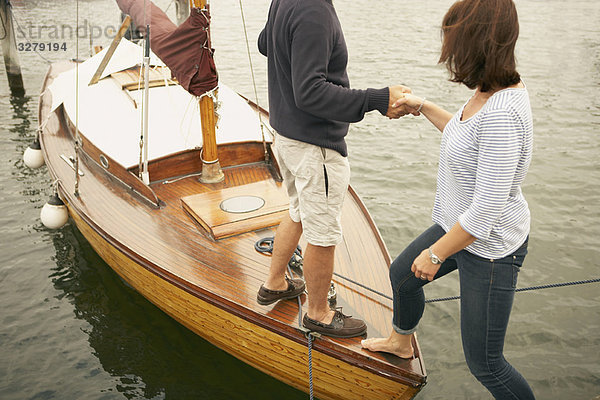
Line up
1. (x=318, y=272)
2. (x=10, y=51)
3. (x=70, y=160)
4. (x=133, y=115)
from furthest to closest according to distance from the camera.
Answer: (x=10, y=51), (x=133, y=115), (x=70, y=160), (x=318, y=272)

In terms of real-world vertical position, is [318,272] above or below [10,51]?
above

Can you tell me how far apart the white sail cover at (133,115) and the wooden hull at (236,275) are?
21cm

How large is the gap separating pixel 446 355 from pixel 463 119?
2755 millimetres

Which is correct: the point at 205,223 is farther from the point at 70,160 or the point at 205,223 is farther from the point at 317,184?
the point at 70,160

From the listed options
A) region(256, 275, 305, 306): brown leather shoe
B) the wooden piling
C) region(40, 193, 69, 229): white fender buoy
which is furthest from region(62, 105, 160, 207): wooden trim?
the wooden piling

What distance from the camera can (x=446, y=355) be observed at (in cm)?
405

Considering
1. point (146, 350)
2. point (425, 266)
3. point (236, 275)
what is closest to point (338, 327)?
point (236, 275)

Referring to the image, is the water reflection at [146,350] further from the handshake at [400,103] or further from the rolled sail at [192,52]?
the handshake at [400,103]

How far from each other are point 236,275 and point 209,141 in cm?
139

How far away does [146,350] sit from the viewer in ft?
13.1

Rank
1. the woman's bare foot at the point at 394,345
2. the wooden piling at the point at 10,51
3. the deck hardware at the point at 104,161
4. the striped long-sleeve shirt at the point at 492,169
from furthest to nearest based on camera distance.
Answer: the wooden piling at the point at 10,51 → the deck hardware at the point at 104,161 → the woman's bare foot at the point at 394,345 → the striped long-sleeve shirt at the point at 492,169

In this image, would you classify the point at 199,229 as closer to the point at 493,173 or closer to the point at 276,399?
the point at 276,399

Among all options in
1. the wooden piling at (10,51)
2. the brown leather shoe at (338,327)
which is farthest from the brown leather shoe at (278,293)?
the wooden piling at (10,51)

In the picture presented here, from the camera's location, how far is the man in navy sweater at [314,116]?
2025 millimetres
